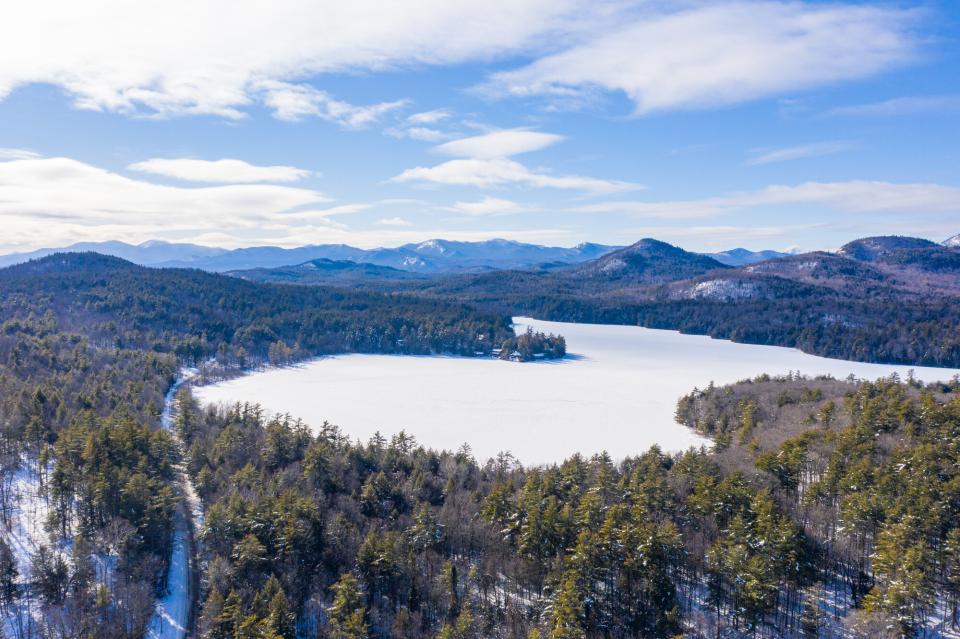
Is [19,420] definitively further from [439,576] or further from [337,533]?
[439,576]

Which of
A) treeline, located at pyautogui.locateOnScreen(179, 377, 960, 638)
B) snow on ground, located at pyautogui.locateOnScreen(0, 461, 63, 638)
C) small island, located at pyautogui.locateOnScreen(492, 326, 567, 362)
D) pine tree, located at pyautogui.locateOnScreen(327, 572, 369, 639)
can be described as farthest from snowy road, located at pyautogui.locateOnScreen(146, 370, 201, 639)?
small island, located at pyautogui.locateOnScreen(492, 326, 567, 362)

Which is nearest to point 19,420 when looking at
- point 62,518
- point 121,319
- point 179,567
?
point 62,518

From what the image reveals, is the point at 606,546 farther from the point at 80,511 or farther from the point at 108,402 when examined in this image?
the point at 108,402

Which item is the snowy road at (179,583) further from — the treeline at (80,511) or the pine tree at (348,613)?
the pine tree at (348,613)

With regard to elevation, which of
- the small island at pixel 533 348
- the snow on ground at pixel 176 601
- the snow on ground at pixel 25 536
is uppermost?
the small island at pixel 533 348

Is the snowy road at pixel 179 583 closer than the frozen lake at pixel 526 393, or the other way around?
the snowy road at pixel 179 583

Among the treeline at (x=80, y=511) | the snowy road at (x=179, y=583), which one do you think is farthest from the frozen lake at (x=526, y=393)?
the treeline at (x=80, y=511)
